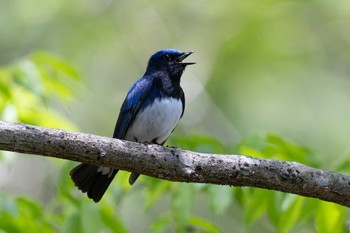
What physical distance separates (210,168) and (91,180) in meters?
1.49

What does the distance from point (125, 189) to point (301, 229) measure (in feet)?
6.21

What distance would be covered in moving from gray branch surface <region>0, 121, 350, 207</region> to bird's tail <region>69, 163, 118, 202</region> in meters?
1.12

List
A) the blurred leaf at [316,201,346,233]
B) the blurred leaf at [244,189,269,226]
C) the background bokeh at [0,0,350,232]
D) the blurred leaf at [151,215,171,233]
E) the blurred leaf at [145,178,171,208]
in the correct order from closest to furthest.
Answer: the blurred leaf at [316,201,346,233] < the blurred leaf at [244,189,269,226] < the blurred leaf at [151,215,171,233] < the blurred leaf at [145,178,171,208] < the background bokeh at [0,0,350,232]

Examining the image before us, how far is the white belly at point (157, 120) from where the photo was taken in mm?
5781

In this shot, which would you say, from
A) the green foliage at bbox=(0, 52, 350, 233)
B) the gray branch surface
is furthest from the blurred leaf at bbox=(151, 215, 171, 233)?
the gray branch surface

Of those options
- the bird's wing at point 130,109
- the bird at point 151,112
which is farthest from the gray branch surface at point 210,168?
the bird's wing at point 130,109

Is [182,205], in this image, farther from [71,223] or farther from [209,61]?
[209,61]

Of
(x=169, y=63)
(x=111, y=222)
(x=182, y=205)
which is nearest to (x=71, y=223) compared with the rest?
(x=111, y=222)

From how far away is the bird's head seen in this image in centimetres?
641

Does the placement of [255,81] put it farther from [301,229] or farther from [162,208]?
[301,229]

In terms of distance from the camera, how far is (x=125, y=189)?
17.9 feet

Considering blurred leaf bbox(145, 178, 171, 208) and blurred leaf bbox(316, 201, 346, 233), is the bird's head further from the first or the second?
blurred leaf bbox(316, 201, 346, 233)

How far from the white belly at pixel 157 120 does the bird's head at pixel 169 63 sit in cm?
54

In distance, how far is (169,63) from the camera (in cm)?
650
